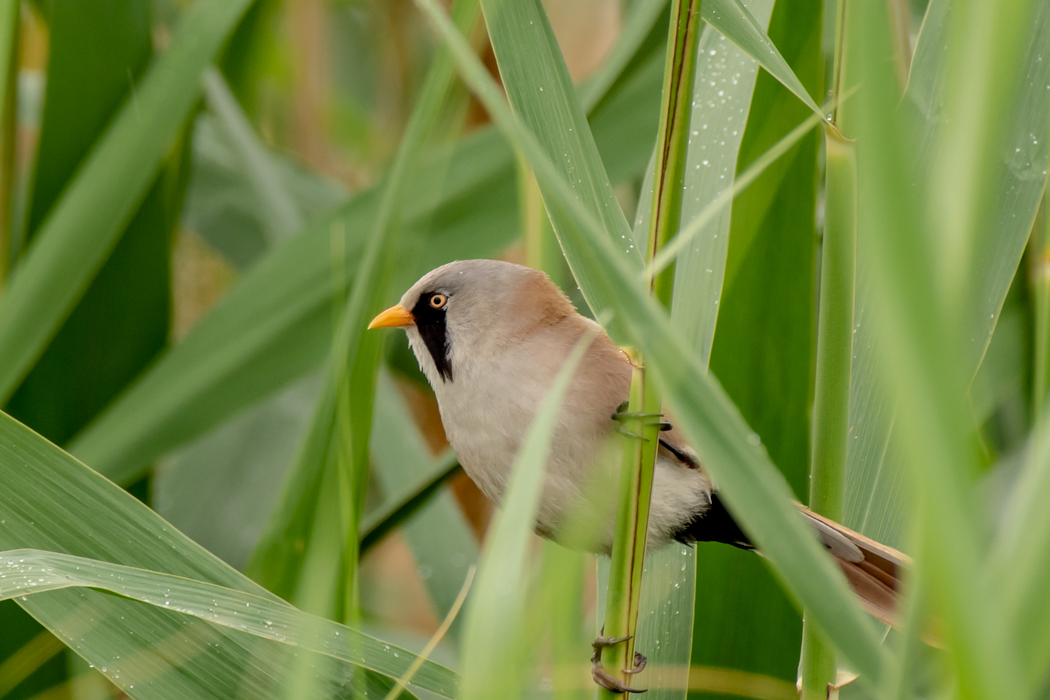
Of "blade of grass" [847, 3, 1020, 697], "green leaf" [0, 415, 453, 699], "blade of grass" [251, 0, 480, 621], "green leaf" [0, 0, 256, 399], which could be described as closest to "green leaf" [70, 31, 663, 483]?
"green leaf" [0, 0, 256, 399]

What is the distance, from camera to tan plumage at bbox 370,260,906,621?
830mm

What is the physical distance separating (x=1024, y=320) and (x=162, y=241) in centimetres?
119

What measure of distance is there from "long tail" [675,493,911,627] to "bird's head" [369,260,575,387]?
0.26 metres

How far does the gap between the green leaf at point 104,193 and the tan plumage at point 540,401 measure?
36 centimetres

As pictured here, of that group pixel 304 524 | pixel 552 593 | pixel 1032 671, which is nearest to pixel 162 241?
pixel 304 524

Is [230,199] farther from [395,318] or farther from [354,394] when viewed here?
[354,394]

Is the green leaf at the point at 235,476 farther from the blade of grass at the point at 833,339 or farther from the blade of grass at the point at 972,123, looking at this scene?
the blade of grass at the point at 972,123

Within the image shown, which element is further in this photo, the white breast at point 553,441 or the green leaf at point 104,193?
the green leaf at point 104,193

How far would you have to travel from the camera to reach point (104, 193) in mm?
1003

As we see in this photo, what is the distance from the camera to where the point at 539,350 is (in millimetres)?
877

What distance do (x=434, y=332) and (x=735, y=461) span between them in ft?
2.00

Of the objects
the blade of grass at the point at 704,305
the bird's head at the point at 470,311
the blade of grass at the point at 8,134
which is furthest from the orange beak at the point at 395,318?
the blade of grass at the point at 8,134

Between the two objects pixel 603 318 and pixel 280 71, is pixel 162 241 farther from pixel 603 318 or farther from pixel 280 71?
pixel 280 71

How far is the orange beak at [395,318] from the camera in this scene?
3.12ft
